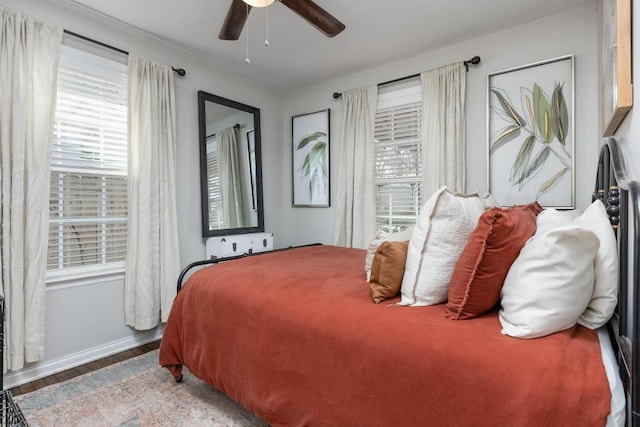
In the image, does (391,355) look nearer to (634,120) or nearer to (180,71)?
(634,120)

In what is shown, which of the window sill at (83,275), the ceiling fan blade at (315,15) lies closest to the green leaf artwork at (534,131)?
the ceiling fan blade at (315,15)

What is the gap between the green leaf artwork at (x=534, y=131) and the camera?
245 cm

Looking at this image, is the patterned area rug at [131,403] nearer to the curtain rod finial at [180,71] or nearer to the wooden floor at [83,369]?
the wooden floor at [83,369]

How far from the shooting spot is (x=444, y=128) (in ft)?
9.53

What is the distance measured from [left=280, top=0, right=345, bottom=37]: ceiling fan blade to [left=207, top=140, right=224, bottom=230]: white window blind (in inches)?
67.6

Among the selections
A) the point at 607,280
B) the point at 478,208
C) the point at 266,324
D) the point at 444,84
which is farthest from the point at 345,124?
the point at 607,280

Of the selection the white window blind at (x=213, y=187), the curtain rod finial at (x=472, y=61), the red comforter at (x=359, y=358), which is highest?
the curtain rod finial at (x=472, y=61)

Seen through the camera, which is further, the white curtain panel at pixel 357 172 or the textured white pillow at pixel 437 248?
the white curtain panel at pixel 357 172

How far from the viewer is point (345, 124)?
Answer: 3527 mm

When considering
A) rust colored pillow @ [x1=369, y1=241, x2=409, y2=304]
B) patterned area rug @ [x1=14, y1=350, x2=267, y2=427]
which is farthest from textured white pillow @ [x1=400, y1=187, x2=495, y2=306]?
patterned area rug @ [x1=14, y1=350, x2=267, y2=427]

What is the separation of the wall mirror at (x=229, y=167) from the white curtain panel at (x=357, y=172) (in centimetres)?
98

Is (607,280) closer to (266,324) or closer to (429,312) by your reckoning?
(429,312)

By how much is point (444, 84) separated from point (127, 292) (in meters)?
3.20

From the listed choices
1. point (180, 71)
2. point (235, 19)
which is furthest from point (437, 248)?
point (180, 71)
